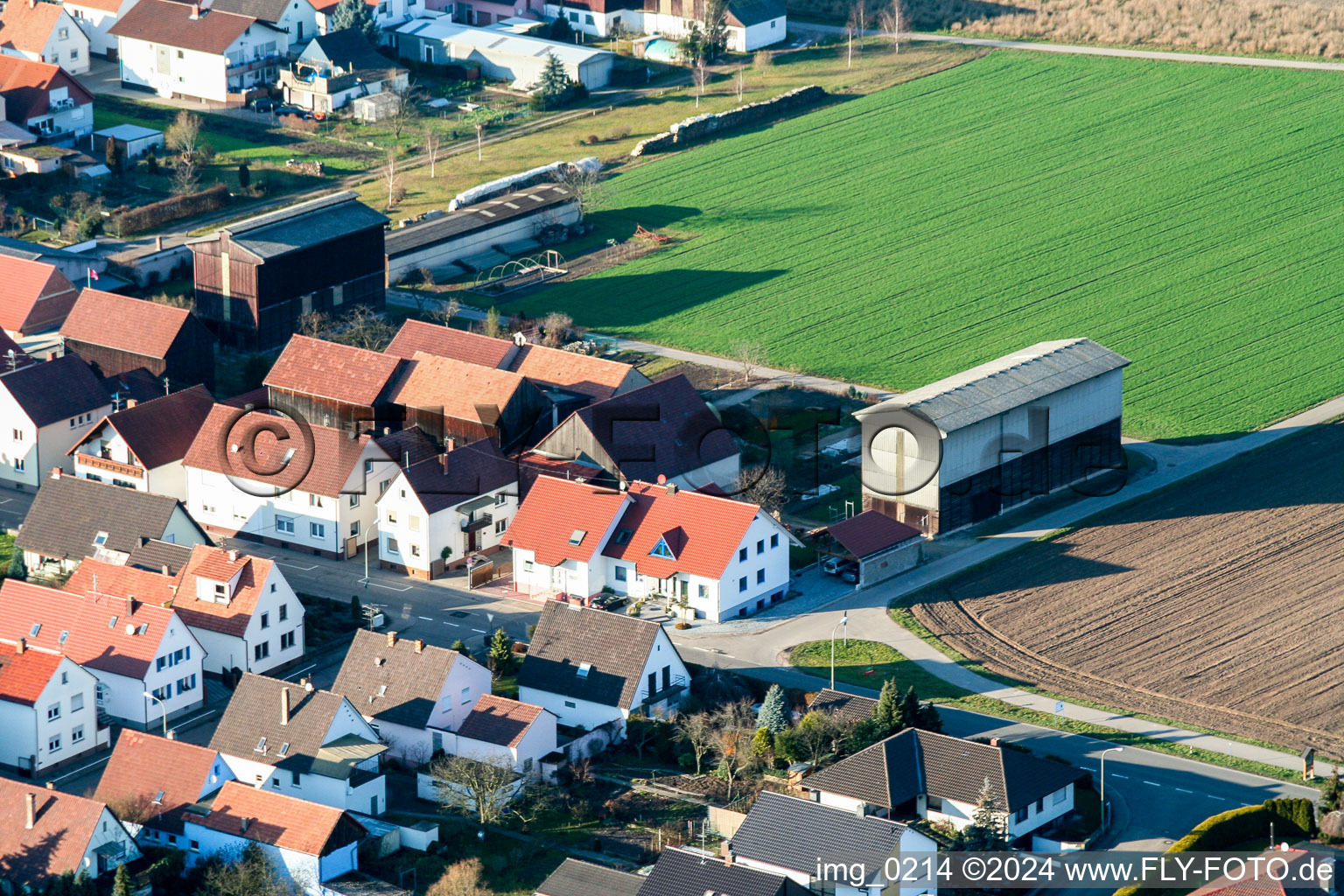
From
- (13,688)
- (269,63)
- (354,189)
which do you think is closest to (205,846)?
(13,688)

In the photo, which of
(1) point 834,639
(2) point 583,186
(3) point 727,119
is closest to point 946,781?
(1) point 834,639

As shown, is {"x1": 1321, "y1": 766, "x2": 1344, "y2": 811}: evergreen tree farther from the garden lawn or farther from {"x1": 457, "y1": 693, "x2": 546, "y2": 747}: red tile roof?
{"x1": 457, "y1": 693, "x2": 546, "y2": 747}: red tile roof

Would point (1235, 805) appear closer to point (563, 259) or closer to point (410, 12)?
point (563, 259)

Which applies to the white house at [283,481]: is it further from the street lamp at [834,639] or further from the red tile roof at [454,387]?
the street lamp at [834,639]

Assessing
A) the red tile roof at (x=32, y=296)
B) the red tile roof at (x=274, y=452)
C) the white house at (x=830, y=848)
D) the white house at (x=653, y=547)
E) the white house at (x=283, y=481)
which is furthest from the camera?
the red tile roof at (x=32, y=296)

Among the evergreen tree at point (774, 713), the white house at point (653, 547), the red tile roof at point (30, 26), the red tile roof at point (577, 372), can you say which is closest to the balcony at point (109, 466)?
the red tile roof at point (577, 372)

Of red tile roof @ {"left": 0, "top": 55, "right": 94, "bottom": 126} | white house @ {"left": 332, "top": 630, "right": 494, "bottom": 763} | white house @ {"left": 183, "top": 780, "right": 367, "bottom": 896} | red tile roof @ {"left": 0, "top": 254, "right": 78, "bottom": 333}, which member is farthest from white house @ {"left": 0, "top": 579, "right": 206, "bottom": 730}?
red tile roof @ {"left": 0, "top": 55, "right": 94, "bottom": 126}

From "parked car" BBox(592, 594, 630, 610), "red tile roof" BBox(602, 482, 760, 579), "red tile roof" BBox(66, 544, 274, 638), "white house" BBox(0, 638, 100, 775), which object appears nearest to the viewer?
"white house" BBox(0, 638, 100, 775)
